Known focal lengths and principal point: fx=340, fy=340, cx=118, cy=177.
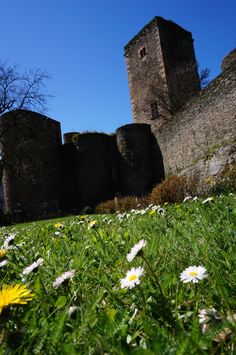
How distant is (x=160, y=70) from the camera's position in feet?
74.4

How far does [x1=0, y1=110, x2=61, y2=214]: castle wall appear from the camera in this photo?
22.1 metres

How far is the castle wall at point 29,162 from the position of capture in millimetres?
22062

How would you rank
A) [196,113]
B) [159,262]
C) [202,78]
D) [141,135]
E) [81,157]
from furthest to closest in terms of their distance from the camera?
[202,78] < [81,157] < [141,135] < [196,113] < [159,262]

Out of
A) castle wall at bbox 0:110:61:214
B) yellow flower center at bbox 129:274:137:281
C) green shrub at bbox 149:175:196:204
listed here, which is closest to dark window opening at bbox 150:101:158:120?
castle wall at bbox 0:110:61:214

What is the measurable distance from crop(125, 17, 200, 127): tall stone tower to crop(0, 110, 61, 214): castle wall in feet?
23.1

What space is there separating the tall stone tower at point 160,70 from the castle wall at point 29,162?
7.04 metres

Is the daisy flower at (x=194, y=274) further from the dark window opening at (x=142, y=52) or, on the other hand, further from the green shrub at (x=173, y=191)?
the dark window opening at (x=142, y=52)

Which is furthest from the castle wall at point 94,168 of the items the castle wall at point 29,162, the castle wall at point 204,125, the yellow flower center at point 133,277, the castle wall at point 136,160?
the yellow flower center at point 133,277

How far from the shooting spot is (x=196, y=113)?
48.7 feet

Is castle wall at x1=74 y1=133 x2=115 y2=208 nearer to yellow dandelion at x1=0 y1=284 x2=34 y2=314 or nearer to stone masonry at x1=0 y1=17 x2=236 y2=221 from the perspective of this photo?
stone masonry at x1=0 y1=17 x2=236 y2=221

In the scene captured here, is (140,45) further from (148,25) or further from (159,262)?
(159,262)

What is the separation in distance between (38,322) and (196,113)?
1464cm

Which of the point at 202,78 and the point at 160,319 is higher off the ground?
the point at 202,78

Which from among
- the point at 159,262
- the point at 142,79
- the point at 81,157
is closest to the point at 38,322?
the point at 159,262
